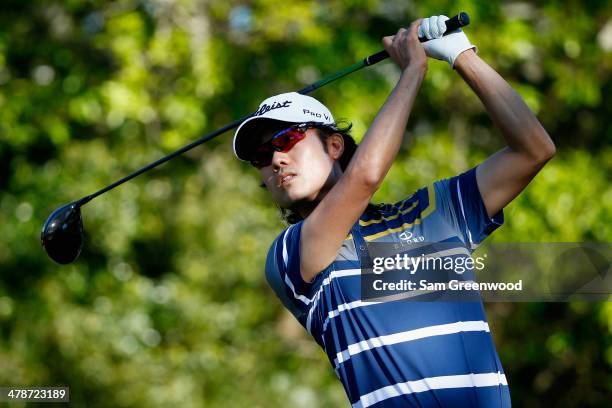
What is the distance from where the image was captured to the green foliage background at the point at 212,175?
8203mm

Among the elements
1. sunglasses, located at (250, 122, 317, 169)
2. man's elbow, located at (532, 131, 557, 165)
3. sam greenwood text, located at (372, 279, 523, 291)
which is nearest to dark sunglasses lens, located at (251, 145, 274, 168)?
sunglasses, located at (250, 122, 317, 169)

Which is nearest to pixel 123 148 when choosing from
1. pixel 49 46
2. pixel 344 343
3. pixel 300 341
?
pixel 49 46

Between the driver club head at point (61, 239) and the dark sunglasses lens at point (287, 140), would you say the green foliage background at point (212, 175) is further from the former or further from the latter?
the dark sunglasses lens at point (287, 140)

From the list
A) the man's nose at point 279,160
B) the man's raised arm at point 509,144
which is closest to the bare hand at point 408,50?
the man's raised arm at point 509,144

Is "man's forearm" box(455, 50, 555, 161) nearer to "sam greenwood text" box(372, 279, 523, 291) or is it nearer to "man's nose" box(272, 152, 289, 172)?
"sam greenwood text" box(372, 279, 523, 291)

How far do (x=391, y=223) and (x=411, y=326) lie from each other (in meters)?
0.34

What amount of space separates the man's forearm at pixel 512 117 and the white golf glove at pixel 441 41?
0.29ft

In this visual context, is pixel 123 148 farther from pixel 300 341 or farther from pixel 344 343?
pixel 344 343

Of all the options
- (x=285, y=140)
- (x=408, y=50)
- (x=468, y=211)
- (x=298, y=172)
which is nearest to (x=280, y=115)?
(x=285, y=140)

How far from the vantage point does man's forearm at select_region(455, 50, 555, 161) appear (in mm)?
2873

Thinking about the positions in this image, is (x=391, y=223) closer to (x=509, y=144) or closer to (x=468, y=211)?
(x=468, y=211)

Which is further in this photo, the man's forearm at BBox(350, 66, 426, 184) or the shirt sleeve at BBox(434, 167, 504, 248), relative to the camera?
the shirt sleeve at BBox(434, 167, 504, 248)

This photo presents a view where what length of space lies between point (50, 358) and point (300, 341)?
2597 mm

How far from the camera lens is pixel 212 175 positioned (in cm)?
969
